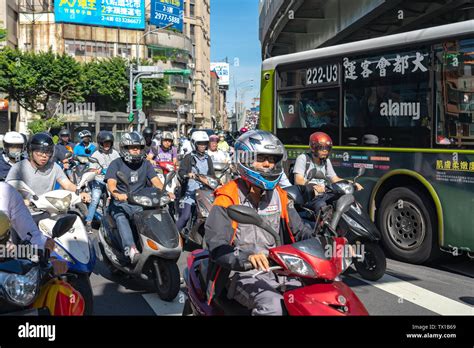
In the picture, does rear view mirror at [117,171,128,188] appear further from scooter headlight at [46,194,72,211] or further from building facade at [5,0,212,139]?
building facade at [5,0,212,139]

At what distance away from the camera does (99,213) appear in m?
9.80

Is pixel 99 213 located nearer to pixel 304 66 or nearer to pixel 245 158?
pixel 304 66

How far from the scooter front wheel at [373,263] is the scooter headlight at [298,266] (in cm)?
340

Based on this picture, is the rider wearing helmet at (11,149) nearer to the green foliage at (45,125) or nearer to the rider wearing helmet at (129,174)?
the rider wearing helmet at (129,174)

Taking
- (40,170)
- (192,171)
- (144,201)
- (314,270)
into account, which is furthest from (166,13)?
(314,270)

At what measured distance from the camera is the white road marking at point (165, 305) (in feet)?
16.6

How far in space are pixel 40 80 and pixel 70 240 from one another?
39.9 m

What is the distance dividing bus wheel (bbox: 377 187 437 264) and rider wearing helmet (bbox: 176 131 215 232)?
9.22ft

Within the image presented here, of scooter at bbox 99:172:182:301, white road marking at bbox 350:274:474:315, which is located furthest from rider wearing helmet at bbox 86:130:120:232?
white road marking at bbox 350:274:474:315

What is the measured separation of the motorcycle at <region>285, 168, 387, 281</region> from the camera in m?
5.81

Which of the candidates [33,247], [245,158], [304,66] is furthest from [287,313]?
[304,66]

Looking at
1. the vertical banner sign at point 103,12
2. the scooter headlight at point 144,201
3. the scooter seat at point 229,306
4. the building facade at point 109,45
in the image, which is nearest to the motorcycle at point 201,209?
the scooter headlight at point 144,201

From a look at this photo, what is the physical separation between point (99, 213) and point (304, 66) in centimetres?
467

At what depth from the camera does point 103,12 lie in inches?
2158
